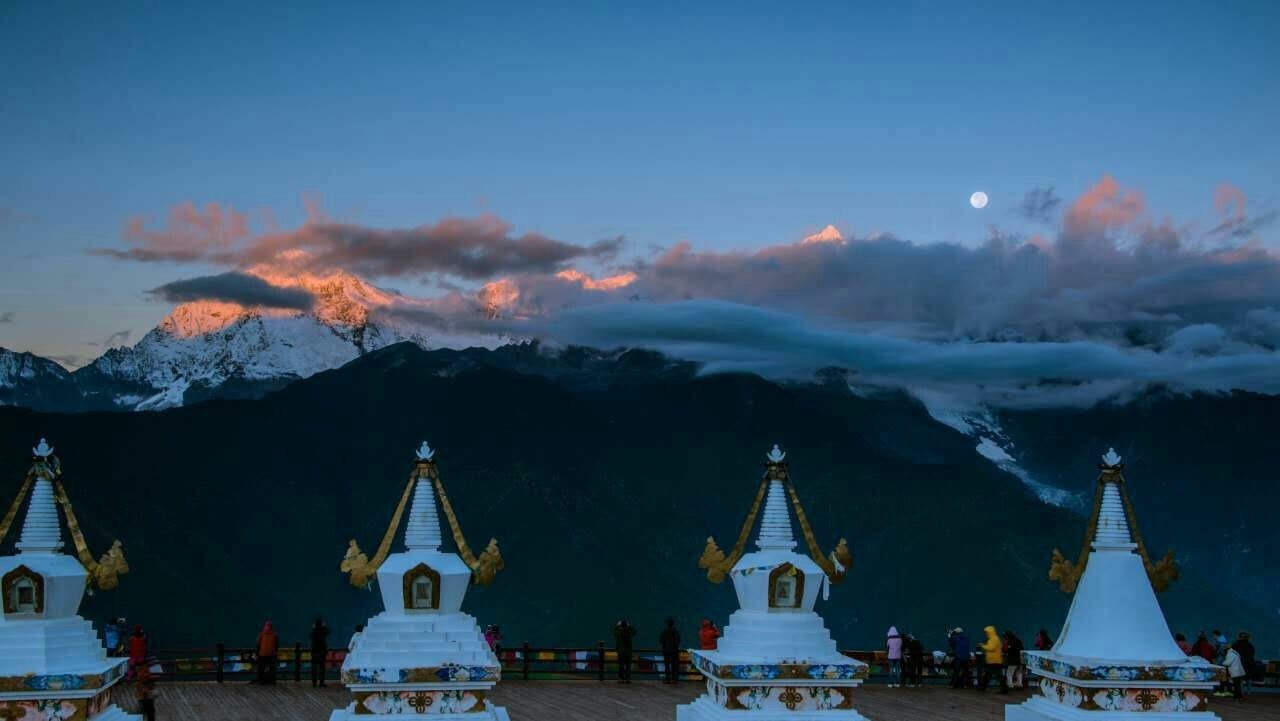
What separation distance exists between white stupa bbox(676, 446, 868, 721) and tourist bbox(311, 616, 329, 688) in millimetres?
9953

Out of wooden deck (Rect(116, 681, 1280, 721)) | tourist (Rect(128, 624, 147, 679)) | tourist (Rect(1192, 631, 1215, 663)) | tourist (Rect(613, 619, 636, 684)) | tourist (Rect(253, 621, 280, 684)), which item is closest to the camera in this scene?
tourist (Rect(128, 624, 147, 679))

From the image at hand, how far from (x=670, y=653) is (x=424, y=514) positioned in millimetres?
11126

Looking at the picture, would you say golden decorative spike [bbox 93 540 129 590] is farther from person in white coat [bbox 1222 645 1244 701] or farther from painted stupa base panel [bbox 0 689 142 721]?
person in white coat [bbox 1222 645 1244 701]

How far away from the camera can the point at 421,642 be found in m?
18.3

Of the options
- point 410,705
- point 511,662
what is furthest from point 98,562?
point 511,662

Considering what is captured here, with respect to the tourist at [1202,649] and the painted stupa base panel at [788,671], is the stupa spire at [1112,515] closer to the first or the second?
the painted stupa base panel at [788,671]

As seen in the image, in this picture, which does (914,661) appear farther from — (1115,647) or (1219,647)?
(1115,647)

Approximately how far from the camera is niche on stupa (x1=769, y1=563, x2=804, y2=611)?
19.7 m

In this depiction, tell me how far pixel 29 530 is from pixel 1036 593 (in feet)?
364

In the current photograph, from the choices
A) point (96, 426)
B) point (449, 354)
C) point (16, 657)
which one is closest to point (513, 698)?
point (16, 657)

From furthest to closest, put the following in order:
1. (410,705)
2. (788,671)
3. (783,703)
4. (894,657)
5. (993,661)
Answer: (894,657)
(993,661)
(783,703)
(788,671)
(410,705)

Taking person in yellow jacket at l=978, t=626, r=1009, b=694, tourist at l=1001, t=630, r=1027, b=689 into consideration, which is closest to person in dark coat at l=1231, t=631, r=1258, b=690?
tourist at l=1001, t=630, r=1027, b=689

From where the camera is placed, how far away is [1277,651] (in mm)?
112562

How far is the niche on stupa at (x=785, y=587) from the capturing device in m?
19.7
